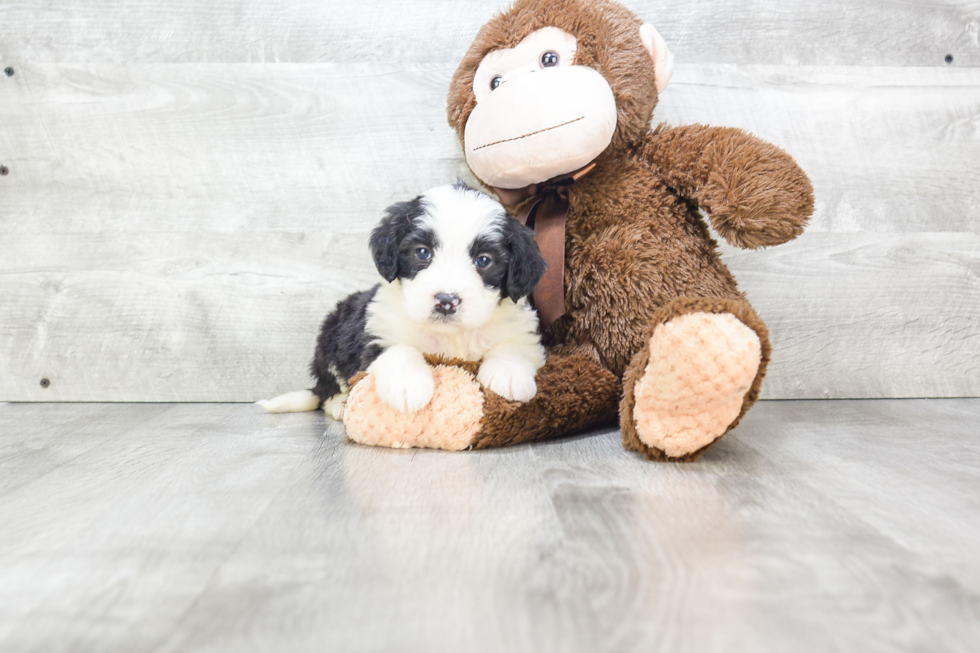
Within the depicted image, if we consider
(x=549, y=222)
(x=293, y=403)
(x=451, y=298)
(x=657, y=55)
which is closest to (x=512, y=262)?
(x=451, y=298)

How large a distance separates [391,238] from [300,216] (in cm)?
77

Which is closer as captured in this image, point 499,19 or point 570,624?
point 570,624

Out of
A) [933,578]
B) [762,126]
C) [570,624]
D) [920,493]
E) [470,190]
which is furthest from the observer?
[762,126]

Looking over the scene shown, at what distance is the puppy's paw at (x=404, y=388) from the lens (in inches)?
55.3

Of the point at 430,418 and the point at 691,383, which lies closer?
the point at 691,383

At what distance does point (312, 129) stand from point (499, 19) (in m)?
0.67

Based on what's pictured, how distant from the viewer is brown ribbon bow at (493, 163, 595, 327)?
166 cm

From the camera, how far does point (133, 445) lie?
1557 millimetres

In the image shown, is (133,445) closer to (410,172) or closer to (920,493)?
(410,172)

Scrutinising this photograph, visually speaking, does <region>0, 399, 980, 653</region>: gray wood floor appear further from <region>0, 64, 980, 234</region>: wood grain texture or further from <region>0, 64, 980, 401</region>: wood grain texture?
<region>0, 64, 980, 234</region>: wood grain texture

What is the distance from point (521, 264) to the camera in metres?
1.46

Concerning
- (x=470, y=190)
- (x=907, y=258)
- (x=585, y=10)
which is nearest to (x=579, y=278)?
(x=470, y=190)

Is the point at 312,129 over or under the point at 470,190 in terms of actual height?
over

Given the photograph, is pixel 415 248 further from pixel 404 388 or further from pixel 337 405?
pixel 337 405
